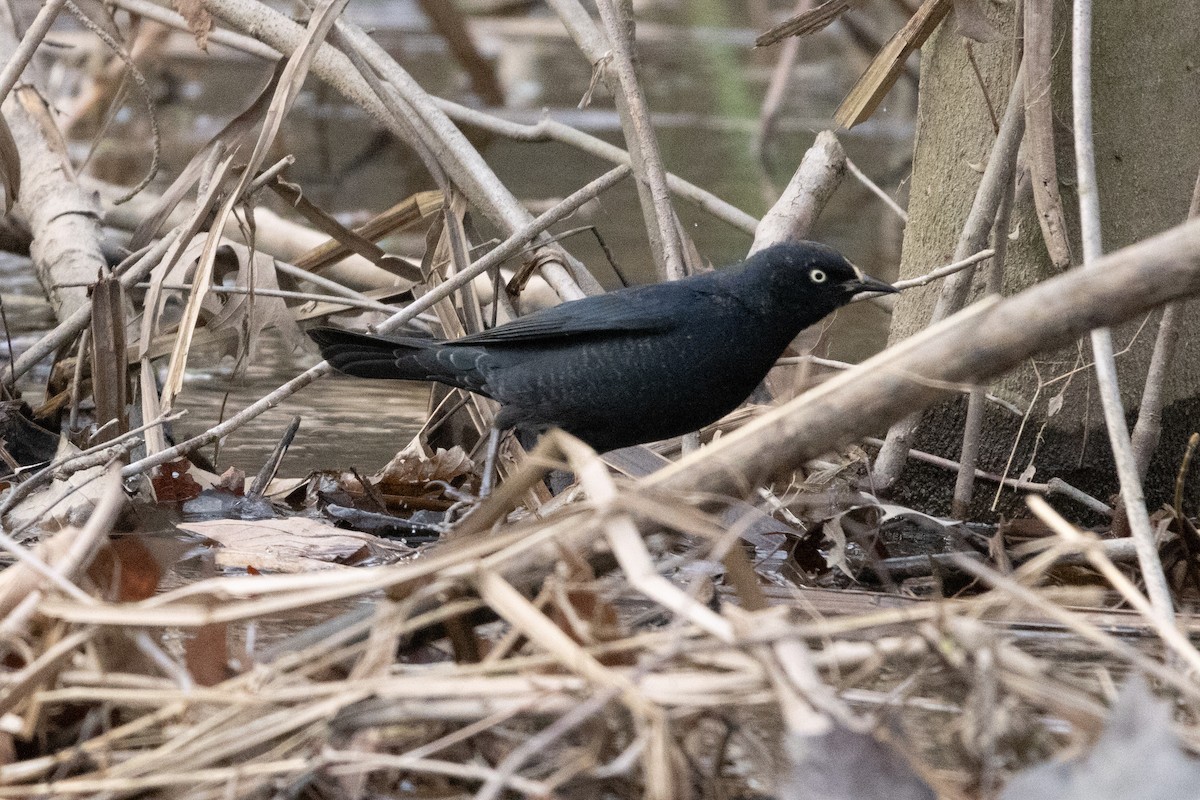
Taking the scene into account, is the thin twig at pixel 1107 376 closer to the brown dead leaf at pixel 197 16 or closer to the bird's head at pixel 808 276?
the bird's head at pixel 808 276

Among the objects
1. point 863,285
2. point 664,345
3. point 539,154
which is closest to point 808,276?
point 863,285

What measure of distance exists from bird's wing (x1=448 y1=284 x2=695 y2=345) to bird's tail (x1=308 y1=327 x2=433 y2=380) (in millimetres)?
117

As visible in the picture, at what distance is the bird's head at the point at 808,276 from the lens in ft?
9.40

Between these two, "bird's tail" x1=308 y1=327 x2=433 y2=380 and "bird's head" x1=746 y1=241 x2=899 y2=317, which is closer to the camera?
"bird's head" x1=746 y1=241 x2=899 y2=317

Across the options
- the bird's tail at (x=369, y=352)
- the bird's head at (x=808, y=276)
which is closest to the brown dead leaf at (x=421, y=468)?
the bird's tail at (x=369, y=352)

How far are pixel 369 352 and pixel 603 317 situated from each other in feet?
1.90

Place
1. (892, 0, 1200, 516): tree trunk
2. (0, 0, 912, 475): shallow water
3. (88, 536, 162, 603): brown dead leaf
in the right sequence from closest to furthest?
(88, 536, 162, 603): brown dead leaf < (892, 0, 1200, 516): tree trunk < (0, 0, 912, 475): shallow water

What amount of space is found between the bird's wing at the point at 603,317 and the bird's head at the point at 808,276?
0.56 feet

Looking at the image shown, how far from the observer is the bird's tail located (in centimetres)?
316

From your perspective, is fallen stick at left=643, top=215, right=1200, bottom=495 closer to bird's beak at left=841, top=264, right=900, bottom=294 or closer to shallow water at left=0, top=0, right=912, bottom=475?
bird's beak at left=841, top=264, right=900, bottom=294

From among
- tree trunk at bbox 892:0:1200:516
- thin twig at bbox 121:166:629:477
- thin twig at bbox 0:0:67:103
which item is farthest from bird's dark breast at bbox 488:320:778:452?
thin twig at bbox 0:0:67:103

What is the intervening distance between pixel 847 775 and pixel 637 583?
269mm

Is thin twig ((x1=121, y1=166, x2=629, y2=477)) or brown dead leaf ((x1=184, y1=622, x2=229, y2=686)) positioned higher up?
thin twig ((x1=121, y1=166, x2=629, y2=477))

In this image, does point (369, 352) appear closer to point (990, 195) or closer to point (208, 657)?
point (990, 195)
